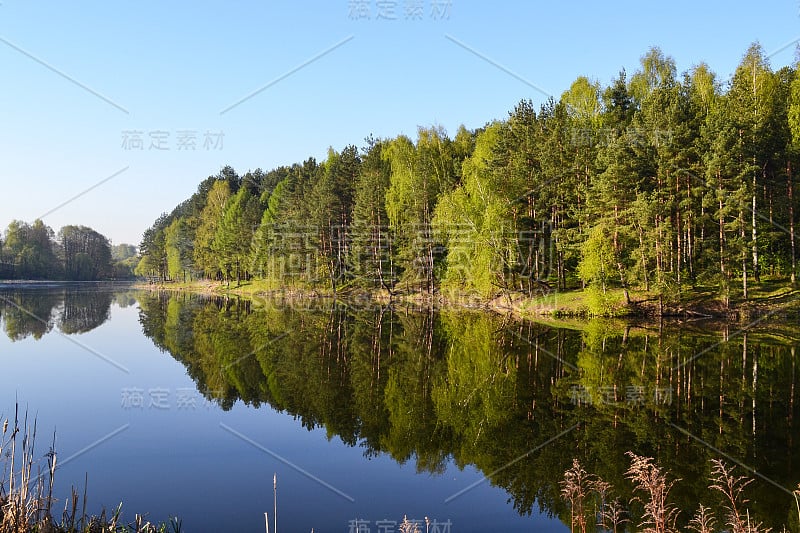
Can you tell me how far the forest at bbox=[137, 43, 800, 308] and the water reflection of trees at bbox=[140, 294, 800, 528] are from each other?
876 centimetres

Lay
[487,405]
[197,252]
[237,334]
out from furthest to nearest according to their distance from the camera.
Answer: [197,252]
[237,334]
[487,405]

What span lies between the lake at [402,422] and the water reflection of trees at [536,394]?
74 mm

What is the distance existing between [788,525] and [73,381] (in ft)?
71.4

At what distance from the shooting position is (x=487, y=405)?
16.7 metres

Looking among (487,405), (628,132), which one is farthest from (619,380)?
(628,132)

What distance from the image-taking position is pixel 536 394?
59.0 feet

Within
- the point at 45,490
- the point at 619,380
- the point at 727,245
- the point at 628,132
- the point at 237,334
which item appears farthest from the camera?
the point at 628,132

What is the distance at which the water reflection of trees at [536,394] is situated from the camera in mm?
11930

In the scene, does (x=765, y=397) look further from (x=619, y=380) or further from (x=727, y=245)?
(x=727, y=245)

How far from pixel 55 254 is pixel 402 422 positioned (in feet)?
528
